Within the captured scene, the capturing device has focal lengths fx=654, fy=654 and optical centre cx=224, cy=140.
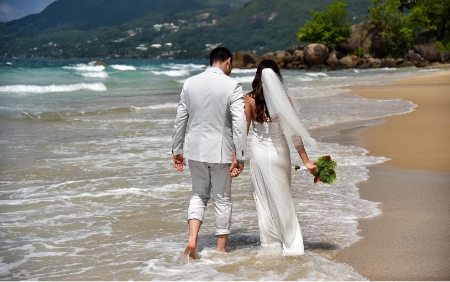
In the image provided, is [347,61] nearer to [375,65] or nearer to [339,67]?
[339,67]

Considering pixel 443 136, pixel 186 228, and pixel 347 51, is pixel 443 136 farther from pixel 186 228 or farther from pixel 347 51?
pixel 347 51

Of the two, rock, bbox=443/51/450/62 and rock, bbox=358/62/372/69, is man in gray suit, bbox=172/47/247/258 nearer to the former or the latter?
rock, bbox=358/62/372/69

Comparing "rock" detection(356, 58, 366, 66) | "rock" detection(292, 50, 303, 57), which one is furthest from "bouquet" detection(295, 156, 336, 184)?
"rock" detection(292, 50, 303, 57)

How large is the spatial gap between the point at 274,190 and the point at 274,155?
0.31 metres

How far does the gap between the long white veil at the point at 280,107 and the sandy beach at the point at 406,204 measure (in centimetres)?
117

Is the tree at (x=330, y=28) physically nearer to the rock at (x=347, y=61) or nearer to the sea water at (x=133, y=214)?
the rock at (x=347, y=61)

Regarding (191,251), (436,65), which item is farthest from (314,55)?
(191,251)

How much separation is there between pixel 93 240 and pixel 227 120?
1.89 metres

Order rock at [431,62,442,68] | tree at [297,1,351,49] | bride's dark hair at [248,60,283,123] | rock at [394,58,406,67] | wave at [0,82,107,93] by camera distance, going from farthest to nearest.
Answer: tree at [297,1,351,49]
rock at [394,58,406,67]
rock at [431,62,442,68]
wave at [0,82,107,93]
bride's dark hair at [248,60,283,123]

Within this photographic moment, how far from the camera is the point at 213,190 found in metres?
5.91

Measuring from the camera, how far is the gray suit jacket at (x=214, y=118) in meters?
5.66

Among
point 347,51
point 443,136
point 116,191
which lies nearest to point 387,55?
point 347,51

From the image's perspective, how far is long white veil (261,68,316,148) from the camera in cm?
571

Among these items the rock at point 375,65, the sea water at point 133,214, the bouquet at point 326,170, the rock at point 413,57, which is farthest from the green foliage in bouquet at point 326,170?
the rock at point 413,57
